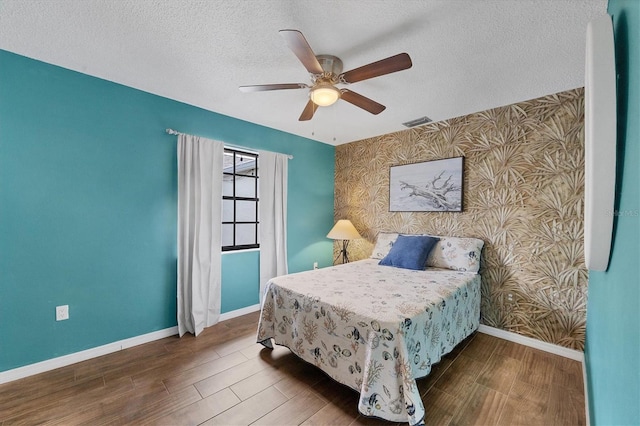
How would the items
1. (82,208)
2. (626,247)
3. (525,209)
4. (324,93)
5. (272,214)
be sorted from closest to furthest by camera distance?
A: (626,247) < (324,93) < (82,208) < (525,209) < (272,214)

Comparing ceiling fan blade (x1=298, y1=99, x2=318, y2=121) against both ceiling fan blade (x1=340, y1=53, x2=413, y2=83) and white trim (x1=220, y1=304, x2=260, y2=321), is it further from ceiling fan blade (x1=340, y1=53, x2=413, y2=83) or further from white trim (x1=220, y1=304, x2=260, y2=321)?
white trim (x1=220, y1=304, x2=260, y2=321)

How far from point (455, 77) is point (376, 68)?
1011mm

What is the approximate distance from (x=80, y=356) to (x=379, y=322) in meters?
2.57

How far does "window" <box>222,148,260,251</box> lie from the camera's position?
11.1 feet

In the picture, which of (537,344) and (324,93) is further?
(537,344)

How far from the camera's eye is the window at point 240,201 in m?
3.38

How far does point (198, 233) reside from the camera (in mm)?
2799

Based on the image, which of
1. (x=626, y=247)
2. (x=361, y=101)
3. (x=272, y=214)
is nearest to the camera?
(x=626, y=247)

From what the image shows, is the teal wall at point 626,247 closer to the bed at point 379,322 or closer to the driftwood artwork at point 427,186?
the bed at point 379,322

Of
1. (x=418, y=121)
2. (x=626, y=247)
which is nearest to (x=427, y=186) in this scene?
(x=418, y=121)

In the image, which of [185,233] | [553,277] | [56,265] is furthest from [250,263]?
[553,277]

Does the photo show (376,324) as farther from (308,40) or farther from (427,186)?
(427,186)

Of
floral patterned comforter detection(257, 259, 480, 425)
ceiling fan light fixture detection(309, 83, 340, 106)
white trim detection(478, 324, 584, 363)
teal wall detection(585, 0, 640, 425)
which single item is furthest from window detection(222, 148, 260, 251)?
teal wall detection(585, 0, 640, 425)

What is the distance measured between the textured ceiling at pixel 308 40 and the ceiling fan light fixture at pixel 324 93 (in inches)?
10.4
